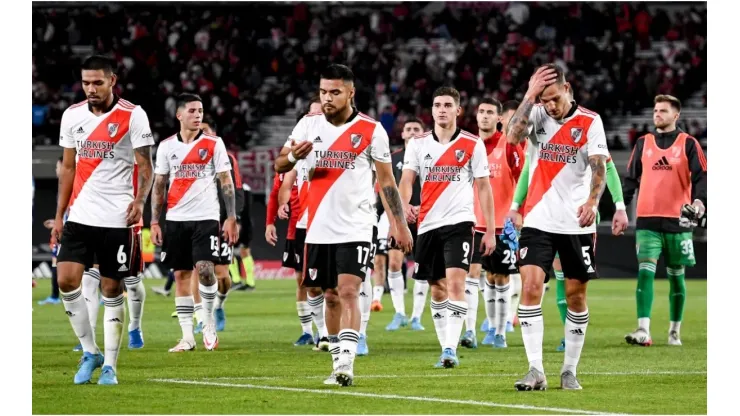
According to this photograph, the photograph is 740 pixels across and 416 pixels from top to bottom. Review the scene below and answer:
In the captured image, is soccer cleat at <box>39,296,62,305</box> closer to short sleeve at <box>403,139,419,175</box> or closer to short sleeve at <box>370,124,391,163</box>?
short sleeve at <box>403,139,419,175</box>

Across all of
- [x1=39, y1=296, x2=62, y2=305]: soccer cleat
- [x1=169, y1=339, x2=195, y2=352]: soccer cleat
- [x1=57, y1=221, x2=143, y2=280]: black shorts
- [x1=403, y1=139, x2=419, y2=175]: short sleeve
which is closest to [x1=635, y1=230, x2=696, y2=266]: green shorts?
[x1=403, y1=139, x2=419, y2=175]: short sleeve

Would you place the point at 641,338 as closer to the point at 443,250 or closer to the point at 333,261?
the point at 443,250

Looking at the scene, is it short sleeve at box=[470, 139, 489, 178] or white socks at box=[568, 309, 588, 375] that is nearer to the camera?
white socks at box=[568, 309, 588, 375]

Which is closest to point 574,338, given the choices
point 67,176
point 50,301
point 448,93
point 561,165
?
point 561,165

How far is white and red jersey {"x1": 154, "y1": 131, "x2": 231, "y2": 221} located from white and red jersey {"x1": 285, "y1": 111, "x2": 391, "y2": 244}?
12.7ft

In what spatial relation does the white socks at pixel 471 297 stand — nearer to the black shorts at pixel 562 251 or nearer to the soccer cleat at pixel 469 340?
the soccer cleat at pixel 469 340

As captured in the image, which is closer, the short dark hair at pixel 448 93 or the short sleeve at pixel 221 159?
the short dark hair at pixel 448 93

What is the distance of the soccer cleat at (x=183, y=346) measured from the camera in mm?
13453

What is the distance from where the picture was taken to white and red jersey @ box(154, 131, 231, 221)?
44.9ft

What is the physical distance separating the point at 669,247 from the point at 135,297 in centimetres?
609

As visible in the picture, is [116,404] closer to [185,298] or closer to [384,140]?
[384,140]

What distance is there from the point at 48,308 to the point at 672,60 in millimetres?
23452

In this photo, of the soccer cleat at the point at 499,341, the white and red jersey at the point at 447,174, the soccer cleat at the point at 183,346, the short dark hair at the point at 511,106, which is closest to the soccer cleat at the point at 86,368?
the soccer cleat at the point at 183,346

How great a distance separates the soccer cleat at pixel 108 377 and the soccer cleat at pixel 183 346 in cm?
335
